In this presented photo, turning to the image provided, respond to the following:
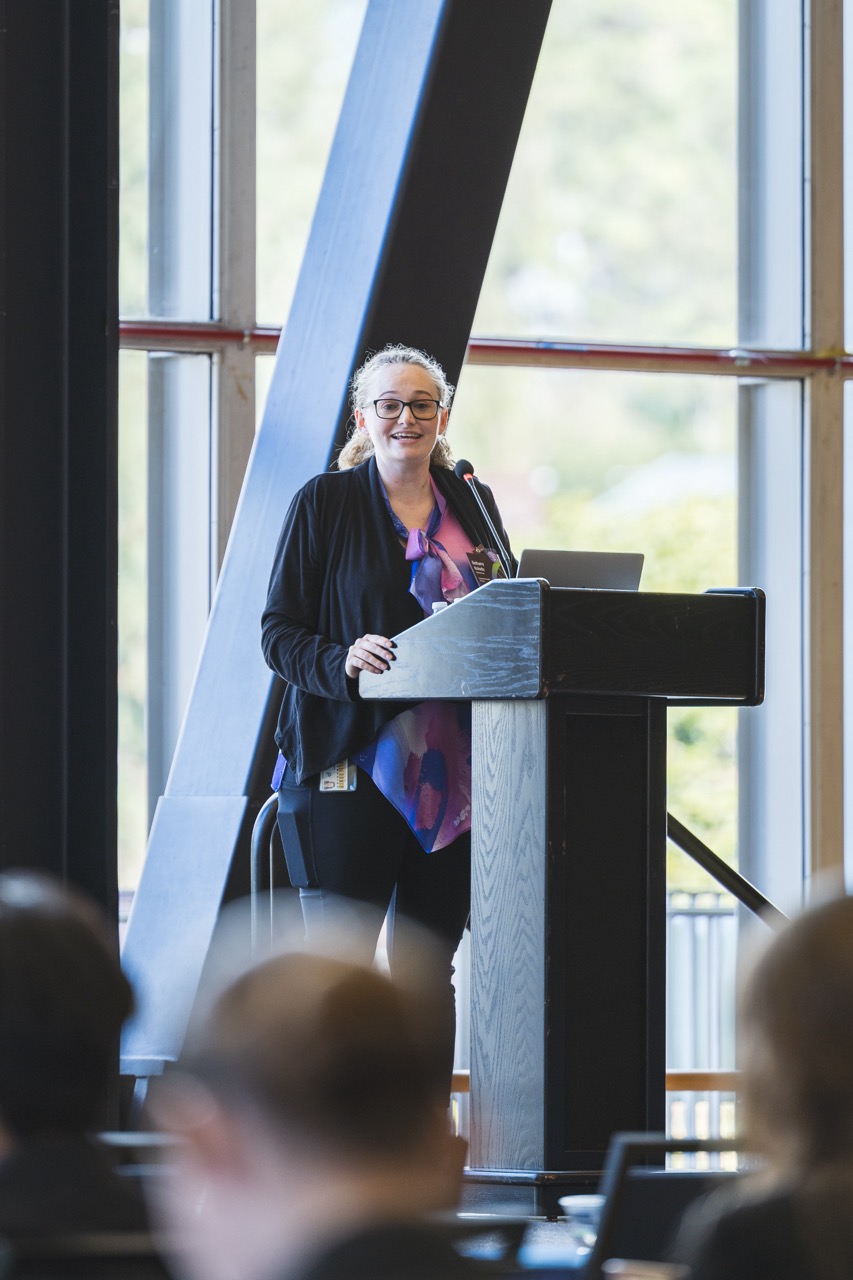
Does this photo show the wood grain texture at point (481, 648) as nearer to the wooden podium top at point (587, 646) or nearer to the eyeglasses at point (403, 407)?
the wooden podium top at point (587, 646)

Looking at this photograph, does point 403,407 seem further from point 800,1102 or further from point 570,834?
point 800,1102

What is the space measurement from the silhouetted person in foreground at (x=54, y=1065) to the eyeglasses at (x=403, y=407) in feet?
7.20

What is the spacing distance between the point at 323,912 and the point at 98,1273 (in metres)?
2.11

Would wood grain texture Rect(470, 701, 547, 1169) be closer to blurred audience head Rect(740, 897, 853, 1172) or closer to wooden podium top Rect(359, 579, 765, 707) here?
wooden podium top Rect(359, 579, 765, 707)

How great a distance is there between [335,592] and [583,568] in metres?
0.62

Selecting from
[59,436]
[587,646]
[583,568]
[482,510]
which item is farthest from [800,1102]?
[59,436]

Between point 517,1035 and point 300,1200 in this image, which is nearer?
point 300,1200

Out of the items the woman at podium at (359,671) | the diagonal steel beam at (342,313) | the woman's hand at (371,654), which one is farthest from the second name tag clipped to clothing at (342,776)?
the diagonal steel beam at (342,313)

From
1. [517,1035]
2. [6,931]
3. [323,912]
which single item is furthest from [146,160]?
[6,931]

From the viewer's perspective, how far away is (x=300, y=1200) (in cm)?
104

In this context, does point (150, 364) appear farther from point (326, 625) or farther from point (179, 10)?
point (326, 625)

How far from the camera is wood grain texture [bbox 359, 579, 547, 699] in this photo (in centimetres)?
281

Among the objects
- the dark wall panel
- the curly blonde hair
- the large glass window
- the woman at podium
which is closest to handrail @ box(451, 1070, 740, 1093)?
the large glass window

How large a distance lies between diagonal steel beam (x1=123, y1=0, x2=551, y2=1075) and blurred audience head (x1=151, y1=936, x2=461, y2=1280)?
3.78 meters
